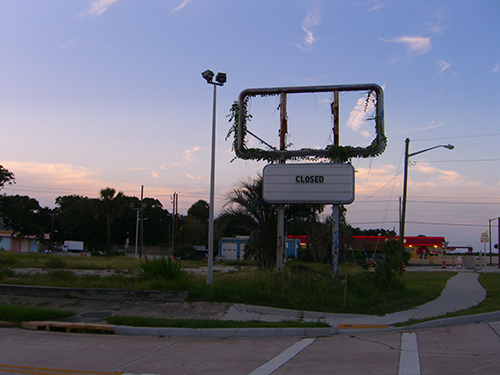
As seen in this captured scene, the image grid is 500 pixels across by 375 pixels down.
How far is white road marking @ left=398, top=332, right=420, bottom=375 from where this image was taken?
616 centimetres

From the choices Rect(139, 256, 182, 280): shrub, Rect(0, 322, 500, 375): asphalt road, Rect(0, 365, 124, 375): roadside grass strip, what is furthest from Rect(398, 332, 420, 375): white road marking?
Rect(139, 256, 182, 280): shrub

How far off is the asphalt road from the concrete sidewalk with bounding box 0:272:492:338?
0.33 m

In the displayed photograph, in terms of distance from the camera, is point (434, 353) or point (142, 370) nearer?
point (142, 370)

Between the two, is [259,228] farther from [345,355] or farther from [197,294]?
[345,355]

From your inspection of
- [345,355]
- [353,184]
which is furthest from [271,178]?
[345,355]

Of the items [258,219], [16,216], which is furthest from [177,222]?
[258,219]

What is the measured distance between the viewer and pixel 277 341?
28.5 ft

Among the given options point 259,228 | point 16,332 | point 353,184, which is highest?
point 353,184

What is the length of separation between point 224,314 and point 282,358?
4.40 m

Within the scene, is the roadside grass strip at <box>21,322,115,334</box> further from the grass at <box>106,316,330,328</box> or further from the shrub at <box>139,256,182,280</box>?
the shrub at <box>139,256,182,280</box>

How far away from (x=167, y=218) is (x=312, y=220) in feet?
248

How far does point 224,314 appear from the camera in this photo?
11.4 m

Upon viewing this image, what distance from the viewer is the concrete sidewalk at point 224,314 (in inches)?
366

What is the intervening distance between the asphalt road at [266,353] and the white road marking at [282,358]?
1 centimetres
